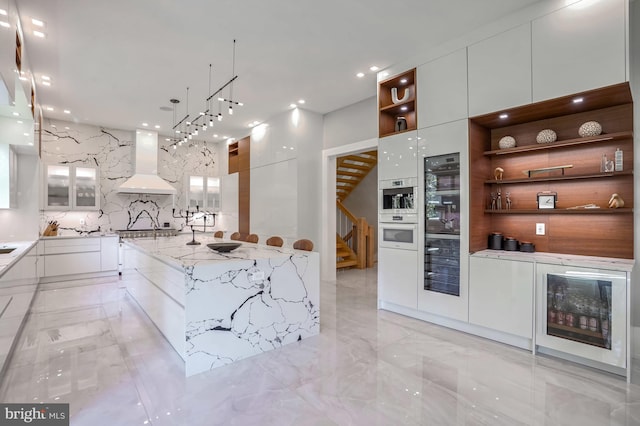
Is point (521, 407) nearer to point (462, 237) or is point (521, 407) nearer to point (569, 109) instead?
point (462, 237)

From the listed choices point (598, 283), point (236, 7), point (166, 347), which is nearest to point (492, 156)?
point (598, 283)

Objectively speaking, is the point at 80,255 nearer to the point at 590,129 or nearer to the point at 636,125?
the point at 590,129

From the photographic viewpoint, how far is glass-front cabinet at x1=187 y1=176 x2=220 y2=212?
8.01 meters

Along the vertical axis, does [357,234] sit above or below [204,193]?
below

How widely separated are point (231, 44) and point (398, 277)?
3.41 m

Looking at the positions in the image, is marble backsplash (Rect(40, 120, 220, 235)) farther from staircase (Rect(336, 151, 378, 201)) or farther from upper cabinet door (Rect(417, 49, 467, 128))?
upper cabinet door (Rect(417, 49, 467, 128))

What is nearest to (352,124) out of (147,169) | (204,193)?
(204,193)

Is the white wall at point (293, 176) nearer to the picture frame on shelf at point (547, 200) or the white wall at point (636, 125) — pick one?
the picture frame on shelf at point (547, 200)

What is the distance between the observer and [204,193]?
26.7 feet

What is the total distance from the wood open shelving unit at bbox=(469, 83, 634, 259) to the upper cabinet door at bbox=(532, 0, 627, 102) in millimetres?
104

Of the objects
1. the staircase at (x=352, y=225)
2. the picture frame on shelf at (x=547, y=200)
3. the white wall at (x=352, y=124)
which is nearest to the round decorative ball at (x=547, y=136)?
the picture frame on shelf at (x=547, y=200)

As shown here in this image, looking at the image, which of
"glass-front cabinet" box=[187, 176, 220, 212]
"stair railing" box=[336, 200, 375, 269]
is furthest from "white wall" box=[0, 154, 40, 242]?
"stair railing" box=[336, 200, 375, 269]

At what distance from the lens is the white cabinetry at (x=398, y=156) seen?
3.91 m

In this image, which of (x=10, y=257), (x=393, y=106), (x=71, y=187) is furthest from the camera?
(x=71, y=187)
